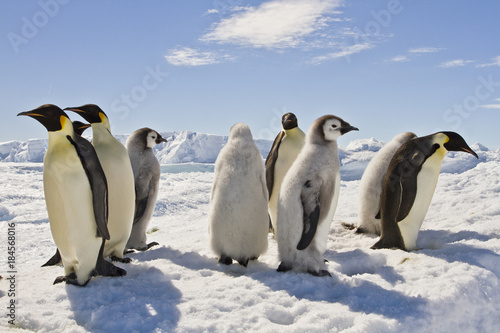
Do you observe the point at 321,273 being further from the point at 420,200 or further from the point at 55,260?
the point at 55,260

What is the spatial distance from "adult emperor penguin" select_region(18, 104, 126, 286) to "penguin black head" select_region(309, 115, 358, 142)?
183 cm

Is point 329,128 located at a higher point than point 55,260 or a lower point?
higher

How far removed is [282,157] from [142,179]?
175 cm

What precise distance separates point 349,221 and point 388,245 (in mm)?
1487

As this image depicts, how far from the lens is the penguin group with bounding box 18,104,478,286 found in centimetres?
313

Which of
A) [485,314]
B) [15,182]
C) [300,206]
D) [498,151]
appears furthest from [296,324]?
[498,151]

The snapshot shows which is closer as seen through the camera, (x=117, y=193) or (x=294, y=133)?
(x=117, y=193)

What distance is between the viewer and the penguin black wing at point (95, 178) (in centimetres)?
312

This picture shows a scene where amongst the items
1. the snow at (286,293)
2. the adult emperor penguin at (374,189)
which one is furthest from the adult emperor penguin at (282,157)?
the adult emperor penguin at (374,189)

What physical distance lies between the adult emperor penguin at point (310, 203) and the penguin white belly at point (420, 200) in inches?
48.3

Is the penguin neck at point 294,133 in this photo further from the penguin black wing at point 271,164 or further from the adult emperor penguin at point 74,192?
the adult emperor penguin at point 74,192

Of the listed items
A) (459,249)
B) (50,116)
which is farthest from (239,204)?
(459,249)

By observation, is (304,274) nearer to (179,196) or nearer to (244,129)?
(244,129)

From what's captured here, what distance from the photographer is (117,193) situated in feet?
13.0
